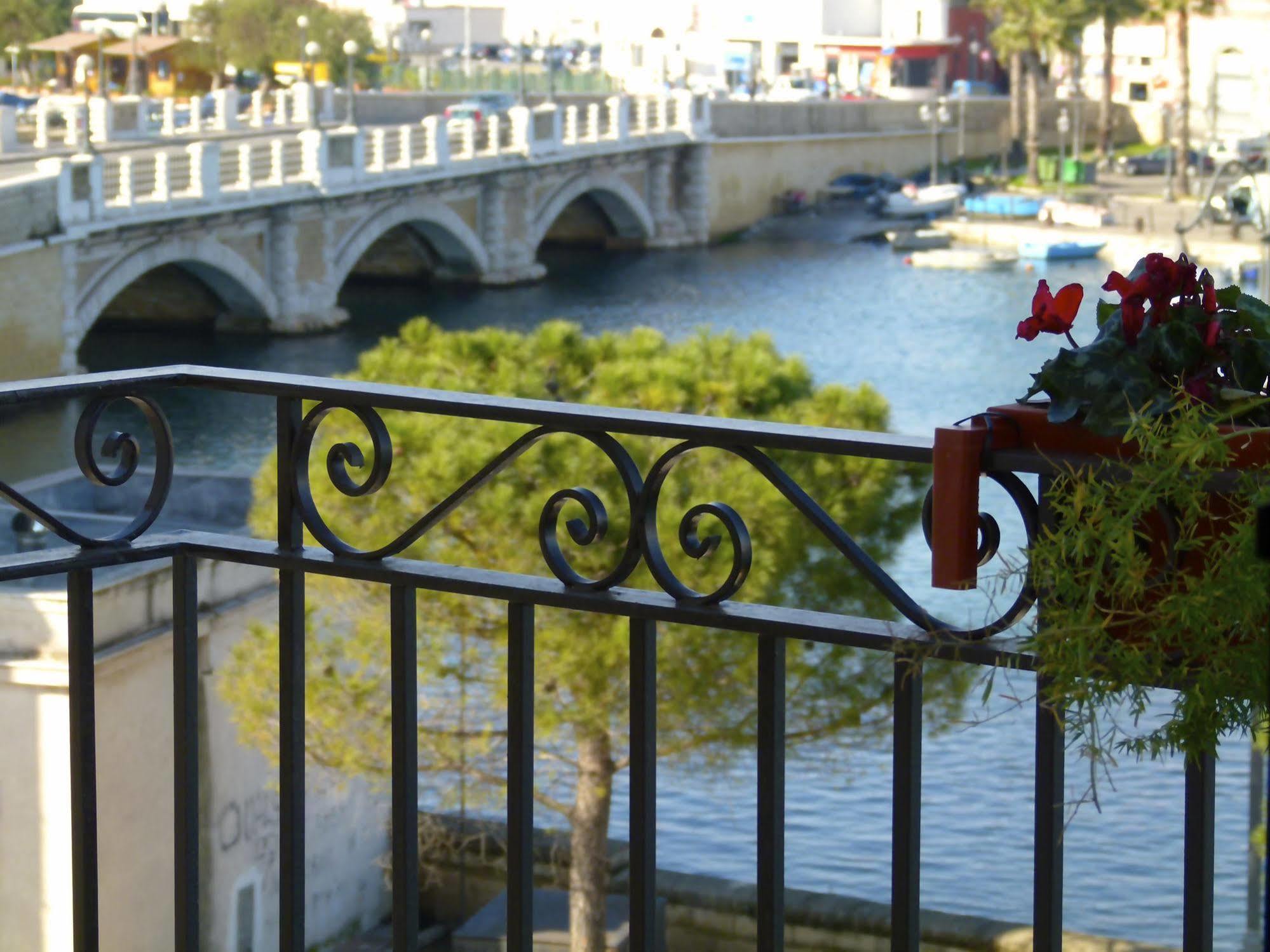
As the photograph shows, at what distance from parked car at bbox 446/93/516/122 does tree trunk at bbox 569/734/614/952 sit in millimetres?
32454

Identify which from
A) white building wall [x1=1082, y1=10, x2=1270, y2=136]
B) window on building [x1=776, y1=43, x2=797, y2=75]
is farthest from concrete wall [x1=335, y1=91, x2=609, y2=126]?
window on building [x1=776, y1=43, x2=797, y2=75]

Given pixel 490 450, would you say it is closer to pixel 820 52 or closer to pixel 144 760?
pixel 144 760

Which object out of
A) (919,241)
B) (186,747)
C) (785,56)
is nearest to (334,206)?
(919,241)

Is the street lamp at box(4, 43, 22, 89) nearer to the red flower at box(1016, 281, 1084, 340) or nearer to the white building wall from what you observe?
the white building wall

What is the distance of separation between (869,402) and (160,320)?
A: 1912 cm

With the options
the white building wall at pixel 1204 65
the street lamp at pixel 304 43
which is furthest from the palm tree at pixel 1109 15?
the street lamp at pixel 304 43

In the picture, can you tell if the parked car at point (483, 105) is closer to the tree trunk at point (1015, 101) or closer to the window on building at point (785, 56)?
the tree trunk at point (1015, 101)

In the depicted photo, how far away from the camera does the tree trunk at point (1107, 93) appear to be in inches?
1692

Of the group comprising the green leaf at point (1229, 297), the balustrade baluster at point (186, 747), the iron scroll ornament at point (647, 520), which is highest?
the green leaf at point (1229, 297)

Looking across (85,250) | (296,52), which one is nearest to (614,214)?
(296,52)

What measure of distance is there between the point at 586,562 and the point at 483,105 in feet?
119

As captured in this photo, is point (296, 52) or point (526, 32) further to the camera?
point (526, 32)

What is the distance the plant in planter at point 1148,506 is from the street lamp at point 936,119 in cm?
4370

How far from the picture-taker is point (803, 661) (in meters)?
9.41
